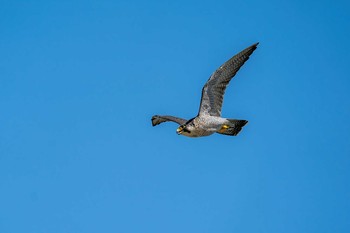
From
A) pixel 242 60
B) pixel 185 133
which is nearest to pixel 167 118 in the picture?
pixel 185 133

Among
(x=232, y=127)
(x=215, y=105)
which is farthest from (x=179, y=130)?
(x=232, y=127)

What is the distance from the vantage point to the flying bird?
16.8 meters

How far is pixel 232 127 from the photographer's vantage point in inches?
688

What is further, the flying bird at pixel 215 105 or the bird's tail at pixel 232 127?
the bird's tail at pixel 232 127

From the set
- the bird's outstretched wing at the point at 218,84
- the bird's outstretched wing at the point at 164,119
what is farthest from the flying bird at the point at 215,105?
the bird's outstretched wing at the point at 164,119

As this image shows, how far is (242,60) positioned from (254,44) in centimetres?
58

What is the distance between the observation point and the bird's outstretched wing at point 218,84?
1675 centimetres

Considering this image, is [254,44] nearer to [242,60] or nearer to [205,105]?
[242,60]

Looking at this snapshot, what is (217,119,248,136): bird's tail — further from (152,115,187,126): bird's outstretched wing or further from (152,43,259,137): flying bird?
(152,115,187,126): bird's outstretched wing

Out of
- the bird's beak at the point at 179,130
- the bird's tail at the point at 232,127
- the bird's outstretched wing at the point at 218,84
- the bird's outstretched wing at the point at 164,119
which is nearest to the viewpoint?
the bird's outstretched wing at the point at 218,84

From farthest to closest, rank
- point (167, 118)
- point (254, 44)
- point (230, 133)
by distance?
1. point (167, 118)
2. point (230, 133)
3. point (254, 44)

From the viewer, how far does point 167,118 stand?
1895cm

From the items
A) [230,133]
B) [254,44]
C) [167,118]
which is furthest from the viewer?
[167,118]

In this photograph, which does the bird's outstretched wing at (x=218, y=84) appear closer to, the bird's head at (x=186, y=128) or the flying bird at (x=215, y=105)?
the flying bird at (x=215, y=105)
